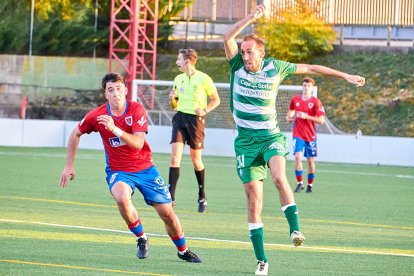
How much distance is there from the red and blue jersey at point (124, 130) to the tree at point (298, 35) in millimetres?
35300

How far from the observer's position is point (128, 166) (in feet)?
34.8

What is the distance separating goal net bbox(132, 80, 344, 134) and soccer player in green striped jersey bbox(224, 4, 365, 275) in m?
22.1

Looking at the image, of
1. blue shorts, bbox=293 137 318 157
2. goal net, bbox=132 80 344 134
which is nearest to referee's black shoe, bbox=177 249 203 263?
blue shorts, bbox=293 137 318 157

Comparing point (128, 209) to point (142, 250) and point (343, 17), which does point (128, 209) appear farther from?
point (343, 17)

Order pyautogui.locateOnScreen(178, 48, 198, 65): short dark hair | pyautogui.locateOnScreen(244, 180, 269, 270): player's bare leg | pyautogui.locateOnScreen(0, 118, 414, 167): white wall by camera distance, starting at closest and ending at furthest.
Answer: pyautogui.locateOnScreen(244, 180, 269, 270): player's bare leg, pyautogui.locateOnScreen(178, 48, 198, 65): short dark hair, pyautogui.locateOnScreen(0, 118, 414, 167): white wall

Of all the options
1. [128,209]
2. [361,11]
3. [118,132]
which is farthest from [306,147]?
[361,11]

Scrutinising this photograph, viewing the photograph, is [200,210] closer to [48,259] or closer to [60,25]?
[48,259]

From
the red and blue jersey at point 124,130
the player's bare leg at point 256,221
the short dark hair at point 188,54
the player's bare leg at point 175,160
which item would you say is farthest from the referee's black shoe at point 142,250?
the short dark hair at point 188,54

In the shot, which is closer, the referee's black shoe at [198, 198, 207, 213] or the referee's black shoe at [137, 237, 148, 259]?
the referee's black shoe at [137, 237, 148, 259]

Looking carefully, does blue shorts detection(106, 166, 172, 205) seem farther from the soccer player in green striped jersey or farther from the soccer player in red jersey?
the soccer player in green striped jersey

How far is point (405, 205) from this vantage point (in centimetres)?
1848

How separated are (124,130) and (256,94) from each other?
1.30m

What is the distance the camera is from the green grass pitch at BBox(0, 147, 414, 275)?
33.9ft

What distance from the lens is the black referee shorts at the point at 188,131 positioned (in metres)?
16.5
